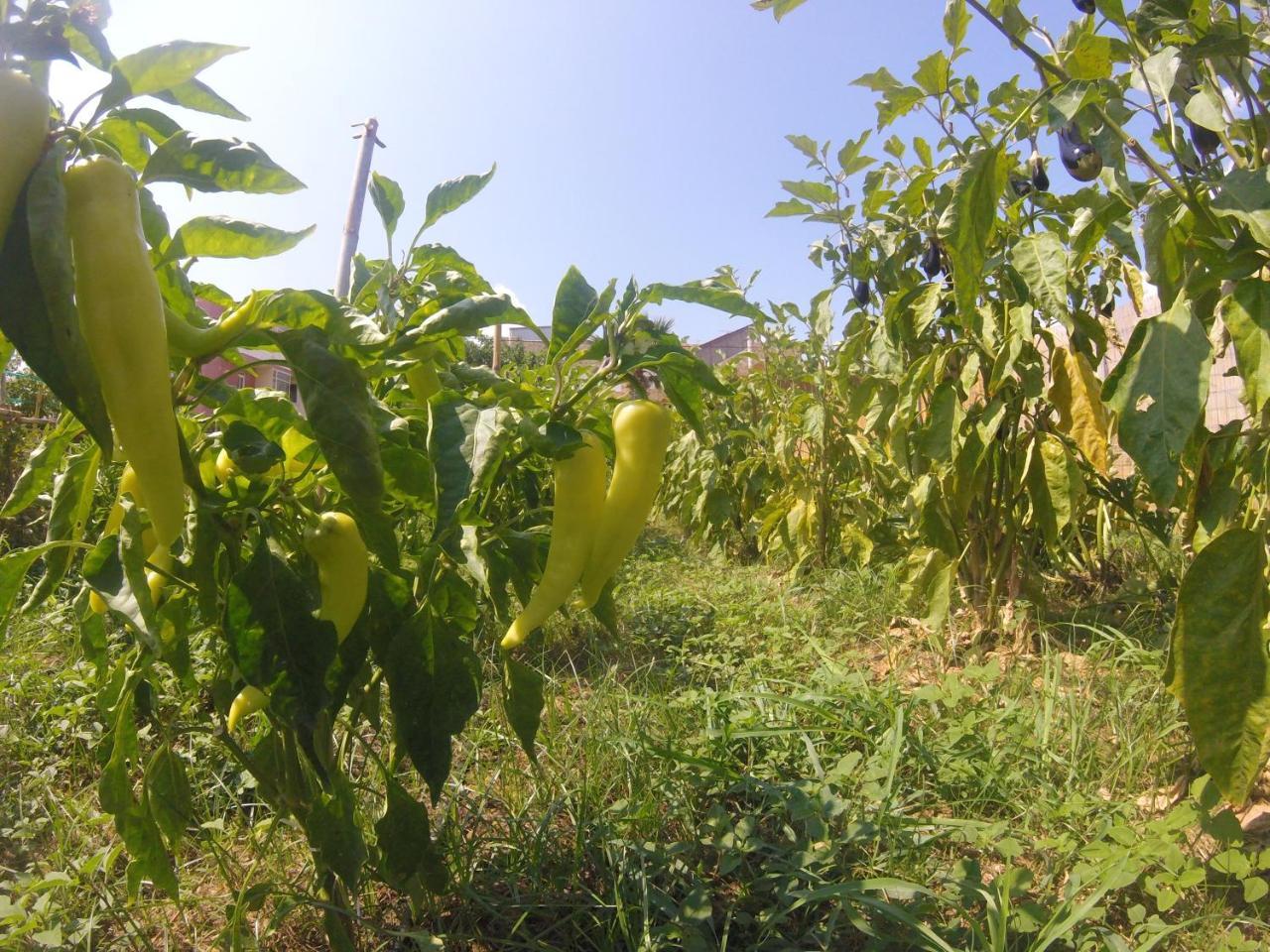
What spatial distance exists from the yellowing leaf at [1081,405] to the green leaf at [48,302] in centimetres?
211

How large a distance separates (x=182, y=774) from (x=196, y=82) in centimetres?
85

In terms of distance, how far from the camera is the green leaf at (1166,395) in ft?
3.34

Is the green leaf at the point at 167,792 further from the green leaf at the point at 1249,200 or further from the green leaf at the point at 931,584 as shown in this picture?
the green leaf at the point at 931,584

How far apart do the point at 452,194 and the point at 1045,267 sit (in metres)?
1.32

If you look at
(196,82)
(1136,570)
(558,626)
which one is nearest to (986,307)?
(1136,570)

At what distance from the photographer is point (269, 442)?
0.83 m

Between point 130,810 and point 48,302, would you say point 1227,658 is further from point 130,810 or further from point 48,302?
point 130,810

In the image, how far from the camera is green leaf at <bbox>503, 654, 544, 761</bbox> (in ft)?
3.41

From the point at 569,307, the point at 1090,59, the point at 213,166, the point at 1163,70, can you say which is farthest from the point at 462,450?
the point at 1090,59

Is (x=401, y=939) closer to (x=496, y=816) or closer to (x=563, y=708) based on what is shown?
(x=496, y=816)

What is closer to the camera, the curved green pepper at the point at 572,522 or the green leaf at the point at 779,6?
the curved green pepper at the point at 572,522

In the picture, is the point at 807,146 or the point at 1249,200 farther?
the point at 807,146

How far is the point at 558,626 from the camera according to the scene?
2.65 metres

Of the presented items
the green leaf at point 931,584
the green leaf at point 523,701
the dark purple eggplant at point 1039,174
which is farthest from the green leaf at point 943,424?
the green leaf at point 523,701
